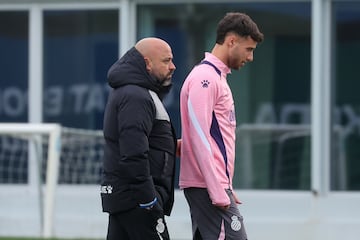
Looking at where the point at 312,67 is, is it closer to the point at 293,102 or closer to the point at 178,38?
the point at 293,102

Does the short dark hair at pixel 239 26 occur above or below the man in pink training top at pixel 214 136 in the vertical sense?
above

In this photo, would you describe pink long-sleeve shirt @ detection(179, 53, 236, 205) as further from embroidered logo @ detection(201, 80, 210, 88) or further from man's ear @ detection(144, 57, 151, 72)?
man's ear @ detection(144, 57, 151, 72)

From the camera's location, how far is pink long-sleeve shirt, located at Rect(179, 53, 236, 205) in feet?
21.3

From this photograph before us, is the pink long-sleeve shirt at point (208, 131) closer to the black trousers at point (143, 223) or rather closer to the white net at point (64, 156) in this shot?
the black trousers at point (143, 223)

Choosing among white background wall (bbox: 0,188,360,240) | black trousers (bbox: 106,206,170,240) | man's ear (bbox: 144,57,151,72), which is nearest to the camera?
black trousers (bbox: 106,206,170,240)

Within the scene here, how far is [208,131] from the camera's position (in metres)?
6.50

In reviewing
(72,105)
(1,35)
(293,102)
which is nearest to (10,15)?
(1,35)

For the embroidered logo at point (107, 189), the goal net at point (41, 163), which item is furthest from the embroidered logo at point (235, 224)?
the goal net at point (41, 163)

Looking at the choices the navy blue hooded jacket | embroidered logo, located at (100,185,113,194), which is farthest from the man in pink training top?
embroidered logo, located at (100,185,113,194)

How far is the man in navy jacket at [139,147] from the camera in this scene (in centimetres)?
621

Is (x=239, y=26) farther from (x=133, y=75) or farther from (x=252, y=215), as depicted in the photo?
(x=252, y=215)

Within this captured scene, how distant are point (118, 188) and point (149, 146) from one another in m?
0.31

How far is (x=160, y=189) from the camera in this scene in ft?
21.2

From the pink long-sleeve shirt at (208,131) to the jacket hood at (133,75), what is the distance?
0.24 metres
